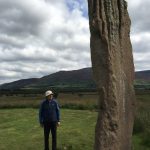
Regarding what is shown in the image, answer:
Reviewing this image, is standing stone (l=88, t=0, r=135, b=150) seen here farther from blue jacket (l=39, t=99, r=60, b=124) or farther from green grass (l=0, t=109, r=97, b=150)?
green grass (l=0, t=109, r=97, b=150)

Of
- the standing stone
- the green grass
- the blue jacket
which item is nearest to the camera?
the standing stone

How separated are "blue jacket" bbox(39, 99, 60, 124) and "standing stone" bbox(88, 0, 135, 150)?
428 cm

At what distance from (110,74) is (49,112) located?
475 centimetres

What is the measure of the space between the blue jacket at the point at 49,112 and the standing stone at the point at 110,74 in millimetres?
4283

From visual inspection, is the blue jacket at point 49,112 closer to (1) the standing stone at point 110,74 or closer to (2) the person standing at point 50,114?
(2) the person standing at point 50,114

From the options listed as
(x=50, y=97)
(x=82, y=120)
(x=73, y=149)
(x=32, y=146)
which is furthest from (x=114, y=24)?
(x=82, y=120)

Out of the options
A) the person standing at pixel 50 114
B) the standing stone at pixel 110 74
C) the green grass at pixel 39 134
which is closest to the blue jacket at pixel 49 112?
the person standing at pixel 50 114

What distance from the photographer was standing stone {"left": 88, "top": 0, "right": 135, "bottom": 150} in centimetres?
1123

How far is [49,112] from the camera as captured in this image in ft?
50.8

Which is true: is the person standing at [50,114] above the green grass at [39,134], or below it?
above

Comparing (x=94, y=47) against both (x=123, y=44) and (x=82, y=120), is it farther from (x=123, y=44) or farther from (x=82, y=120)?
(x=82, y=120)

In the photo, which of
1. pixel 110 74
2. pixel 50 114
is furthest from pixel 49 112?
pixel 110 74

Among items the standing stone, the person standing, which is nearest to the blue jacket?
the person standing

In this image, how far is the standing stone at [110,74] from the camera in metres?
11.2
